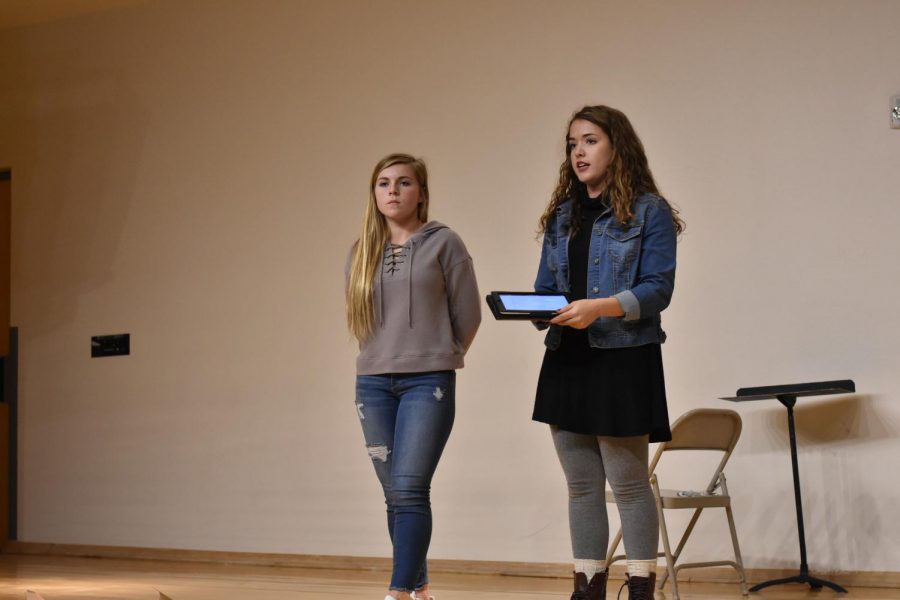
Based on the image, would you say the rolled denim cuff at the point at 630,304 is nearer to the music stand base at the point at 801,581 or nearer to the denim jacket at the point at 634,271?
the denim jacket at the point at 634,271

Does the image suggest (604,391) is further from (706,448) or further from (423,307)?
(706,448)

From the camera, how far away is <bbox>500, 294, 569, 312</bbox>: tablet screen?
93.4 inches

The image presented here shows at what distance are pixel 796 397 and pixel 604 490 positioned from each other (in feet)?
5.91

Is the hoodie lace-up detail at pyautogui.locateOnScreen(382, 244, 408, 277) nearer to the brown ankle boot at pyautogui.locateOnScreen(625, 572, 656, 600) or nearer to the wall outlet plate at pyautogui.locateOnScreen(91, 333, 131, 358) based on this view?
the brown ankle boot at pyautogui.locateOnScreen(625, 572, 656, 600)

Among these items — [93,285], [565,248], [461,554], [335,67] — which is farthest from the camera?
[93,285]

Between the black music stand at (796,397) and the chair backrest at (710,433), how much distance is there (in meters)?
0.11

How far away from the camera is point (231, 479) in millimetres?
5320

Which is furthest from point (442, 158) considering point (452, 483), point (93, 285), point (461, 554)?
point (93, 285)

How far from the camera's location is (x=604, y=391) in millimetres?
2400

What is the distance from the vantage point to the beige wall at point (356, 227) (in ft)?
13.6

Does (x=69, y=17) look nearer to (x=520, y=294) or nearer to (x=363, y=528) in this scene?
(x=363, y=528)

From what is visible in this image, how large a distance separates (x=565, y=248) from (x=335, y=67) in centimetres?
301

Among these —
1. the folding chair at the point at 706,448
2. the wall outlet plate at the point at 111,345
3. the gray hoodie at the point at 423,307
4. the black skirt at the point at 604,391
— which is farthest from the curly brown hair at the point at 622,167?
the wall outlet plate at the point at 111,345

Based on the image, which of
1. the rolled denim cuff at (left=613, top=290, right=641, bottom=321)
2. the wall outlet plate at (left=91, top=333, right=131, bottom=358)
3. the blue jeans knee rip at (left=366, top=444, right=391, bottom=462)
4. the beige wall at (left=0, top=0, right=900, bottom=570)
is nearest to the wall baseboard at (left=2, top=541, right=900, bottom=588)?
the beige wall at (left=0, top=0, right=900, bottom=570)
